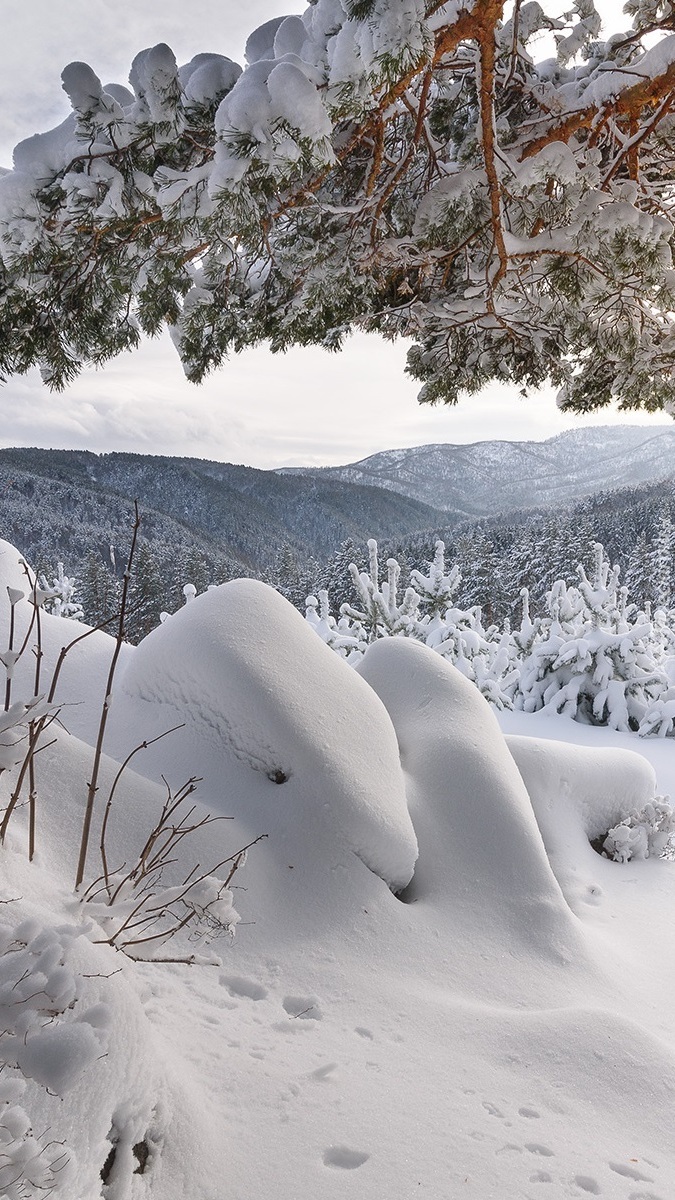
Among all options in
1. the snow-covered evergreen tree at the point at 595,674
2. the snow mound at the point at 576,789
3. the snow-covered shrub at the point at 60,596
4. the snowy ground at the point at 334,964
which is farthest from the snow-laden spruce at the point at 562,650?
the snowy ground at the point at 334,964

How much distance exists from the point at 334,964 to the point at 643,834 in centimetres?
291

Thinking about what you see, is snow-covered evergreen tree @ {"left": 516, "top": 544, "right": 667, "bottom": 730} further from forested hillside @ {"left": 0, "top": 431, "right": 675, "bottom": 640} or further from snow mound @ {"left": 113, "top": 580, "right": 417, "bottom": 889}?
snow mound @ {"left": 113, "top": 580, "right": 417, "bottom": 889}

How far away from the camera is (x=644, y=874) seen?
13.7ft

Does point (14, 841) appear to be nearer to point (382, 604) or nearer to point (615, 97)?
point (615, 97)

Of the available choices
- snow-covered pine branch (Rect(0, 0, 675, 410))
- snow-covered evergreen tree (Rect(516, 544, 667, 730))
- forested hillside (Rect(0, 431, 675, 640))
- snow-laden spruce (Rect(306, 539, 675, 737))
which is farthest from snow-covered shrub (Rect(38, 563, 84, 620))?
snow-covered evergreen tree (Rect(516, 544, 667, 730))

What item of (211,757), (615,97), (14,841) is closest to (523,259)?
(615,97)

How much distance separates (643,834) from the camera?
4.34 metres

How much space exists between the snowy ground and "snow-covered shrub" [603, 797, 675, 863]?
144 millimetres

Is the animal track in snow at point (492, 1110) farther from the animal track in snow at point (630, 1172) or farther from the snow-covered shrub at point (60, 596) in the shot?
the snow-covered shrub at point (60, 596)

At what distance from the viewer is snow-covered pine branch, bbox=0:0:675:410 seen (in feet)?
6.15

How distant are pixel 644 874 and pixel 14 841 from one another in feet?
12.6

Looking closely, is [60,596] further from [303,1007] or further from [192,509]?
[192,509]

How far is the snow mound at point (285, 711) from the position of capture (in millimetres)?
2781

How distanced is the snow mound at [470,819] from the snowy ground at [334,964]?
0.01 m
